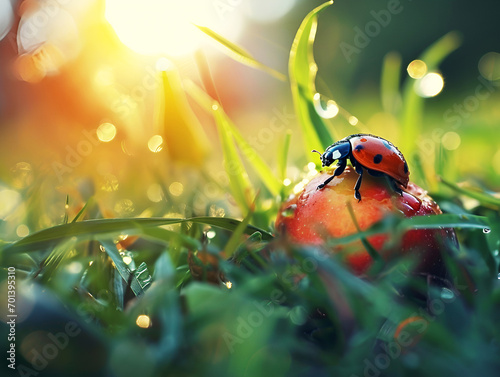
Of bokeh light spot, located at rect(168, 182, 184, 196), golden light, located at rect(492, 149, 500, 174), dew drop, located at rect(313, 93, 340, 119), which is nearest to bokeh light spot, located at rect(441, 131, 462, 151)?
golden light, located at rect(492, 149, 500, 174)

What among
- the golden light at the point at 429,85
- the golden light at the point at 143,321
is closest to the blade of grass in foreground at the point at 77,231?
the golden light at the point at 143,321

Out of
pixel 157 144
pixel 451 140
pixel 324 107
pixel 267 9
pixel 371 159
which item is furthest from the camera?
pixel 267 9

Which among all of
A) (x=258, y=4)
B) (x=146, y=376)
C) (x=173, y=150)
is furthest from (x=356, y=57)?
(x=146, y=376)

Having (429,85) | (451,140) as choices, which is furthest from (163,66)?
(451,140)

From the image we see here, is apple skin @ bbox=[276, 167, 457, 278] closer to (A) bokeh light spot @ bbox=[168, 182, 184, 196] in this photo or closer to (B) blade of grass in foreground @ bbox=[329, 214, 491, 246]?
(B) blade of grass in foreground @ bbox=[329, 214, 491, 246]

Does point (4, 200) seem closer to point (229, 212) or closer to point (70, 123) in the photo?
point (229, 212)

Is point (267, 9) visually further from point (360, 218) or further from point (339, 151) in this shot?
point (360, 218)

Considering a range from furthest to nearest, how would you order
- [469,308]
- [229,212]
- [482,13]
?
[482,13], [229,212], [469,308]
